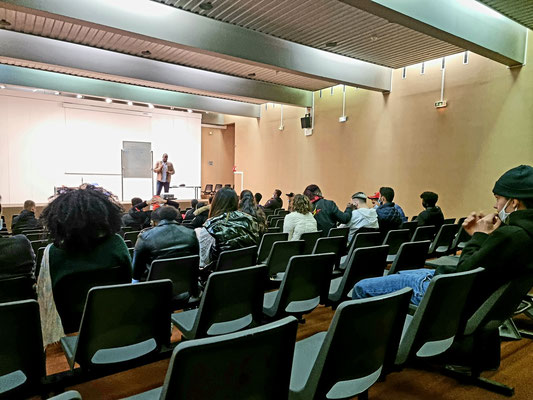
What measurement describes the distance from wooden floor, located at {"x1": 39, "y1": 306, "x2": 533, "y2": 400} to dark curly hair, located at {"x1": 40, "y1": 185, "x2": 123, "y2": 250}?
0.87 meters

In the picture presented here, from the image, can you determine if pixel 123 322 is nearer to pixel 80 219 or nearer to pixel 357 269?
pixel 80 219

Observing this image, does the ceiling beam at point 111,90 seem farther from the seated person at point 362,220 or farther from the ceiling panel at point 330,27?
the seated person at point 362,220

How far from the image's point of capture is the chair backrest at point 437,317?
5.21 feet

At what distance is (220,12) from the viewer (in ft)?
17.9

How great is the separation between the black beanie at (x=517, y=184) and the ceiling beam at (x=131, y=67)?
760 centimetres

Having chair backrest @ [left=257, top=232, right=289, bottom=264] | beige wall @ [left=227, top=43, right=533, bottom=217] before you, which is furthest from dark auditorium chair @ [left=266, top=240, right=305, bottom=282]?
beige wall @ [left=227, top=43, right=533, bottom=217]

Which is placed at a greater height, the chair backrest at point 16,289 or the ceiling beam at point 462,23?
the ceiling beam at point 462,23

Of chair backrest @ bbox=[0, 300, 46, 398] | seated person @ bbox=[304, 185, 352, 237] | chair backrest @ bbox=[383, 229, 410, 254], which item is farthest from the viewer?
seated person @ bbox=[304, 185, 352, 237]

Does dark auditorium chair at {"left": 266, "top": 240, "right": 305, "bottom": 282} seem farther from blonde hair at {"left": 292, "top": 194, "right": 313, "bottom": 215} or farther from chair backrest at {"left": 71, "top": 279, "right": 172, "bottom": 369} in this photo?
chair backrest at {"left": 71, "top": 279, "right": 172, "bottom": 369}

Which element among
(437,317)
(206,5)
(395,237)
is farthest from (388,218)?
(206,5)

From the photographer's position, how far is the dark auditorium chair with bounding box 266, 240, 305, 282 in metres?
3.14

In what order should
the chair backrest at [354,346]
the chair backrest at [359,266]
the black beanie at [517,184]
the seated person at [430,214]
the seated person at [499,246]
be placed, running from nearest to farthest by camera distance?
the chair backrest at [354,346] < the seated person at [499,246] < the black beanie at [517,184] < the chair backrest at [359,266] < the seated person at [430,214]

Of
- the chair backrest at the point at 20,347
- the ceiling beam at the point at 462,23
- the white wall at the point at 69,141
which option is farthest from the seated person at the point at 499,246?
the white wall at the point at 69,141

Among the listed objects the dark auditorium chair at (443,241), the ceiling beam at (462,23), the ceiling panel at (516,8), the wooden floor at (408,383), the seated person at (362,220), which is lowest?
the wooden floor at (408,383)
